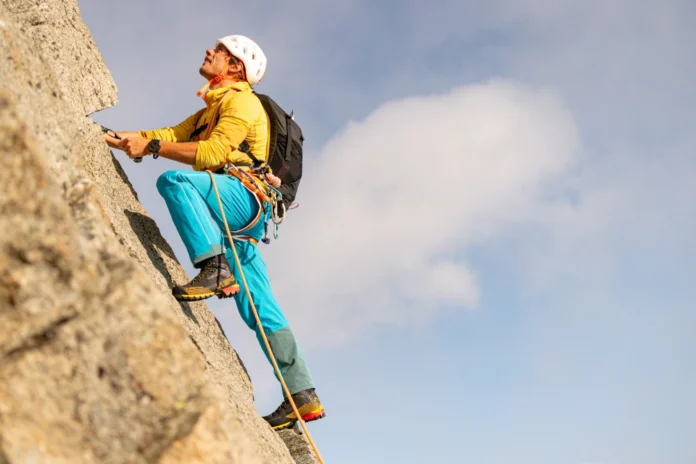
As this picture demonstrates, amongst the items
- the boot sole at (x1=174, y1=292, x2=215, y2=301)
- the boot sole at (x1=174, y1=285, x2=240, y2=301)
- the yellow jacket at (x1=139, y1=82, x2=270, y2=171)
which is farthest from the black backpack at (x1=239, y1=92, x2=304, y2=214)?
the boot sole at (x1=174, y1=292, x2=215, y2=301)

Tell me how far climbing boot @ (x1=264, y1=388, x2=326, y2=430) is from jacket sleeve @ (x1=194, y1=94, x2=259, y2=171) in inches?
115

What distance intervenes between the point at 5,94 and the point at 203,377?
210 centimetres

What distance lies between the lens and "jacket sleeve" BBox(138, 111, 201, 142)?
869 cm

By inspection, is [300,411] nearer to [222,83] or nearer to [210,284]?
[210,284]

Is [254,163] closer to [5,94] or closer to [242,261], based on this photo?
[242,261]

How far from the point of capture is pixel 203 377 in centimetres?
398

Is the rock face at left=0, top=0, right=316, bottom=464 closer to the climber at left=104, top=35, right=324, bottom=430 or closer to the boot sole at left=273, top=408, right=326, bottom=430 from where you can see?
the climber at left=104, top=35, right=324, bottom=430

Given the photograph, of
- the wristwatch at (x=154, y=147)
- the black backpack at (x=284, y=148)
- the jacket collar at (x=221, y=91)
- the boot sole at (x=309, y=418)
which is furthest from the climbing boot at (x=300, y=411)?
the jacket collar at (x=221, y=91)

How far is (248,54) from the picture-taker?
8.66 metres

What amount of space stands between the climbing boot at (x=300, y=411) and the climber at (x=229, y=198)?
0.01 m

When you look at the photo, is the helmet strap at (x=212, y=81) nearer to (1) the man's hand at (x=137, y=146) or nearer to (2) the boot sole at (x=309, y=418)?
(1) the man's hand at (x=137, y=146)

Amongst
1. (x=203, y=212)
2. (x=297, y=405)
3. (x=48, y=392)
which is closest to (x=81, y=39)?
(x=203, y=212)

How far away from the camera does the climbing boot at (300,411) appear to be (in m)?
7.55

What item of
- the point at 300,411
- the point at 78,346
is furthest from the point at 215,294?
the point at 78,346
